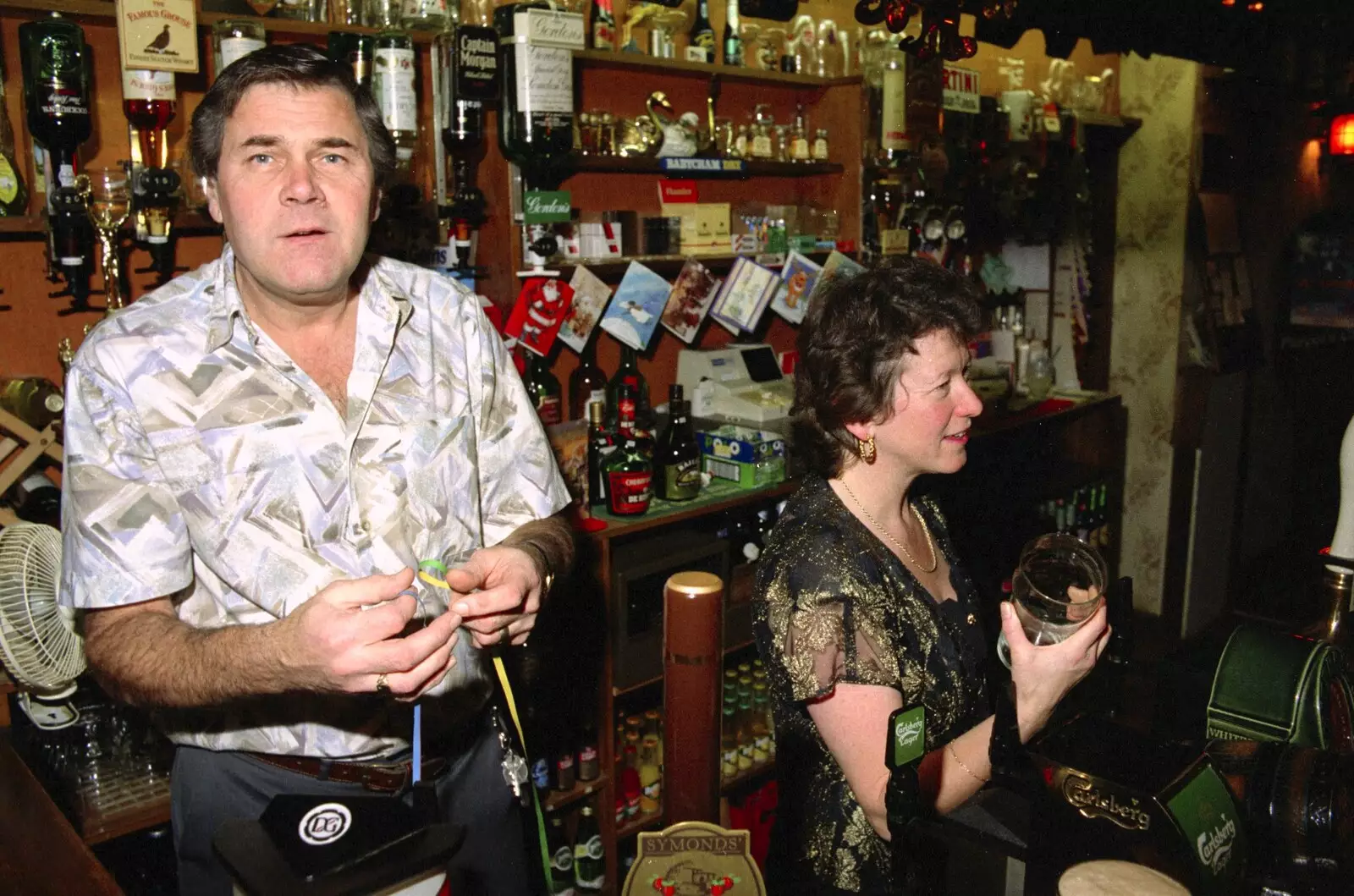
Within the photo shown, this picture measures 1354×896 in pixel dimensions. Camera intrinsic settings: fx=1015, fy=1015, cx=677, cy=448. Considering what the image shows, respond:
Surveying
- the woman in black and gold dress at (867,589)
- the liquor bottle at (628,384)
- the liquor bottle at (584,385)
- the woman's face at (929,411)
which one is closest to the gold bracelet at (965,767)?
the woman in black and gold dress at (867,589)

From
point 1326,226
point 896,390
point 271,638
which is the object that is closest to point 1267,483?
point 1326,226

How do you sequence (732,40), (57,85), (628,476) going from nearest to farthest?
(57,85)
(628,476)
(732,40)

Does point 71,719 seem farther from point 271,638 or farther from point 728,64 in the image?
point 728,64

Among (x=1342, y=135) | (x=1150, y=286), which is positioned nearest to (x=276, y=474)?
(x=1150, y=286)

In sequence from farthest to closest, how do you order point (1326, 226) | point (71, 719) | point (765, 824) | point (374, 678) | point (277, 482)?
point (1326, 226), point (765, 824), point (71, 719), point (277, 482), point (374, 678)

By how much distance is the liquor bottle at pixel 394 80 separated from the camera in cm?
264

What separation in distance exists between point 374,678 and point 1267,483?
21.5 ft

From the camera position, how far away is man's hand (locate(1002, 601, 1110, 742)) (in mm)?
1370

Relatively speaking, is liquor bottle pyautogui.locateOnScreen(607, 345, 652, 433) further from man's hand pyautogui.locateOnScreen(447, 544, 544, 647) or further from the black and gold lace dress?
man's hand pyautogui.locateOnScreen(447, 544, 544, 647)

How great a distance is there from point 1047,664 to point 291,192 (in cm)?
136

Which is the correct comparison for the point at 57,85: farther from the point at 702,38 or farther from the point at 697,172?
the point at 702,38

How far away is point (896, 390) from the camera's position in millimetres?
2076

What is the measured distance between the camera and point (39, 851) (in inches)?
57.6

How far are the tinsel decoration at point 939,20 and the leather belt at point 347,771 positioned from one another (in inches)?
89.8
